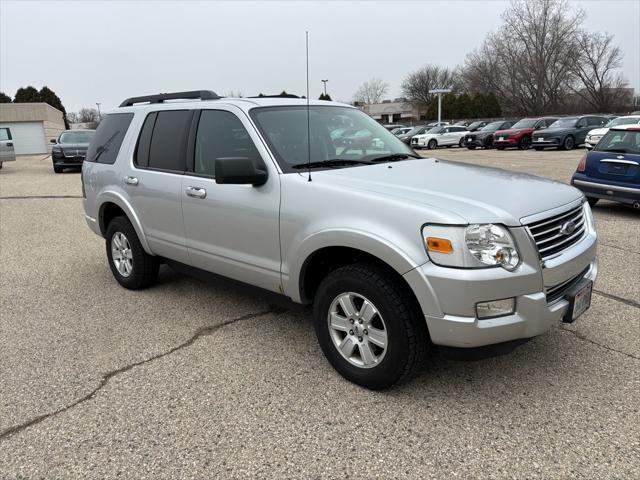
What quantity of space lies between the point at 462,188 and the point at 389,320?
3.01 feet

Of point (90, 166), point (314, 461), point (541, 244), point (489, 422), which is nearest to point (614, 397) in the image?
point (489, 422)

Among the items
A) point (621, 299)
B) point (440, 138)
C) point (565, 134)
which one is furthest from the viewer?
point (440, 138)

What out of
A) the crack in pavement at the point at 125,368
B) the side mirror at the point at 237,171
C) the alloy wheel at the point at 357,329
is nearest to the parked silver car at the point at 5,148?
the crack in pavement at the point at 125,368

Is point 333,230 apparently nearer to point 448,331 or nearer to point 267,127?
point 448,331

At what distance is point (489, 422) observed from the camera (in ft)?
9.44

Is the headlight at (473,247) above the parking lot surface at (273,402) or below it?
above

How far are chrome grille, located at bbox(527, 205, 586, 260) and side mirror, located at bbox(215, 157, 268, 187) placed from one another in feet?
5.63

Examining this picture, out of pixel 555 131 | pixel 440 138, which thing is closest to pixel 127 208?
pixel 555 131

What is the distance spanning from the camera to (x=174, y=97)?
4.69 metres

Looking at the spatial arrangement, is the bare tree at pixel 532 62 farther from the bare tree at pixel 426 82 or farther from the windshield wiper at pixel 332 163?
the windshield wiper at pixel 332 163

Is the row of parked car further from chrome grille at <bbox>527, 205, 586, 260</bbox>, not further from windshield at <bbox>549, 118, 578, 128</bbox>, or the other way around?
chrome grille at <bbox>527, 205, 586, 260</bbox>

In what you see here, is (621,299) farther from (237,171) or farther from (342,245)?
(237,171)

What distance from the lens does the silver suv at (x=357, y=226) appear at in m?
2.72

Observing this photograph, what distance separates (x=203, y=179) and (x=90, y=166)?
6.76 feet
